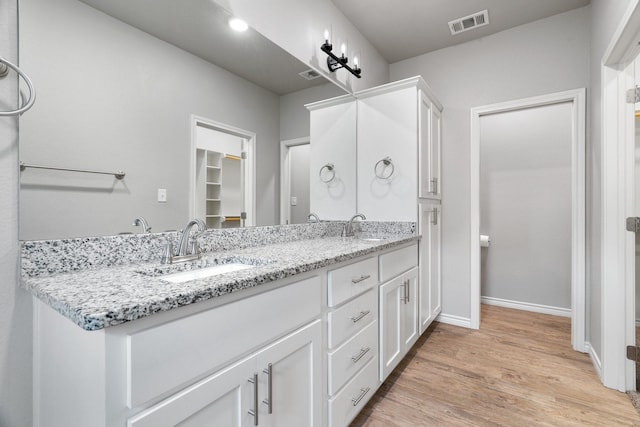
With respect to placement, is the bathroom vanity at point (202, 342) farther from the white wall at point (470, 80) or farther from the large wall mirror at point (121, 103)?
the white wall at point (470, 80)

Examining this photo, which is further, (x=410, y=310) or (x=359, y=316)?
(x=410, y=310)

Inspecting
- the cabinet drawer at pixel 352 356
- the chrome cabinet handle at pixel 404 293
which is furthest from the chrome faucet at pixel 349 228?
the cabinet drawer at pixel 352 356

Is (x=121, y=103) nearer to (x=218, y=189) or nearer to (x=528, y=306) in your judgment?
(x=218, y=189)

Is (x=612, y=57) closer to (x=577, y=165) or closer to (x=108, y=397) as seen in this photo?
(x=577, y=165)

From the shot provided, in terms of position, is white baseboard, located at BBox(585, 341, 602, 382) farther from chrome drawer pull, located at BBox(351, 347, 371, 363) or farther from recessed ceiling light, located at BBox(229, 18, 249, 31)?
recessed ceiling light, located at BBox(229, 18, 249, 31)

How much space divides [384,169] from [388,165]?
5 cm

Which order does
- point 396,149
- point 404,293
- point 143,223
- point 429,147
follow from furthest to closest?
point 429,147 → point 396,149 → point 404,293 → point 143,223

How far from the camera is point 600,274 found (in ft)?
6.20

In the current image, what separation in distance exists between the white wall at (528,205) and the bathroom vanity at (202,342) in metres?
2.61

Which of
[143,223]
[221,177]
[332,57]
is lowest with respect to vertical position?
[143,223]

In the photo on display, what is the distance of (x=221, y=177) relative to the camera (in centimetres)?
144

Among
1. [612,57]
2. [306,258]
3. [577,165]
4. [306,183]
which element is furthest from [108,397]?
[577,165]

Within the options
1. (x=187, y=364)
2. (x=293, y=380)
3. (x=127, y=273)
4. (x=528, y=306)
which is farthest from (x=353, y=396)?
(x=528, y=306)

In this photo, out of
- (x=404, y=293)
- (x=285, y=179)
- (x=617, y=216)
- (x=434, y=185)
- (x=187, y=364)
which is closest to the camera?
(x=187, y=364)
